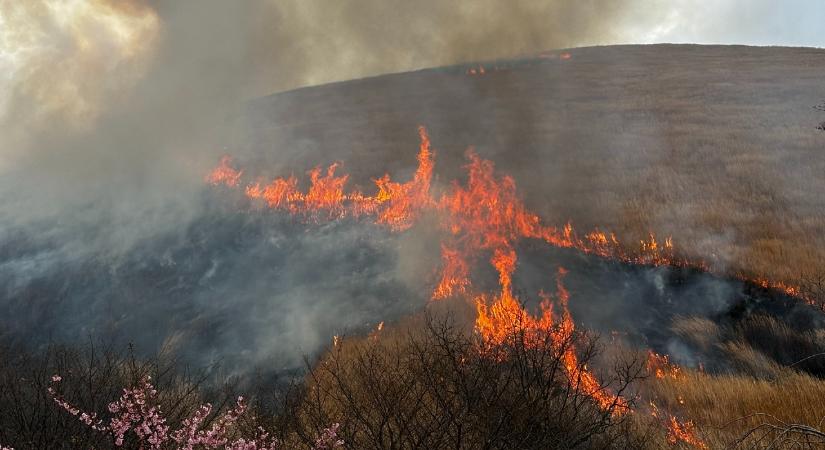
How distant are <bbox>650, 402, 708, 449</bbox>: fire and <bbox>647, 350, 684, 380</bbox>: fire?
4.94 ft

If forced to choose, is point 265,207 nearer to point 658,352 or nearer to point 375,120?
point 375,120

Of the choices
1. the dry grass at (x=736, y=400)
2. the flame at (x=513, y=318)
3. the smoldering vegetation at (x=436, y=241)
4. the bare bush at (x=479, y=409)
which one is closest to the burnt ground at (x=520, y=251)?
the smoldering vegetation at (x=436, y=241)

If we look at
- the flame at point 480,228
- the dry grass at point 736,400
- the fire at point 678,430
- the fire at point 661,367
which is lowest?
the fire at point 678,430

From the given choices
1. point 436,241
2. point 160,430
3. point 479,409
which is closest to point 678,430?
point 479,409

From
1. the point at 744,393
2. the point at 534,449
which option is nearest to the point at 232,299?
the point at 534,449

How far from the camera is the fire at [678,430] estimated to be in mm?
6631

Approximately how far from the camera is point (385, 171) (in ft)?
66.9

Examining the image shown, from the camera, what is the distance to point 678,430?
708cm

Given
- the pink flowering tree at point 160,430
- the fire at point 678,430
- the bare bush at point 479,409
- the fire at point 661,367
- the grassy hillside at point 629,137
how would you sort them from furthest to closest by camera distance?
the grassy hillside at point 629,137 < the fire at point 661,367 < the fire at point 678,430 < the bare bush at point 479,409 < the pink flowering tree at point 160,430

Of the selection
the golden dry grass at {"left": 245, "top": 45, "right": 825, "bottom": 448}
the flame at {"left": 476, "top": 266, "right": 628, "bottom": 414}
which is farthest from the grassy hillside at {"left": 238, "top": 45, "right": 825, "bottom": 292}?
the flame at {"left": 476, "top": 266, "right": 628, "bottom": 414}

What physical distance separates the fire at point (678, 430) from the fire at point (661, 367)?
A: 4.94 feet

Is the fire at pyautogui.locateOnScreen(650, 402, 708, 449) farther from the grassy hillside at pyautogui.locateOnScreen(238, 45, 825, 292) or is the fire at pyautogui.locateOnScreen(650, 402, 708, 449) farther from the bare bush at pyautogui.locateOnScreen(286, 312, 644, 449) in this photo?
the grassy hillside at pyautogui.locateOnScreen(238, 45, 825, 292)

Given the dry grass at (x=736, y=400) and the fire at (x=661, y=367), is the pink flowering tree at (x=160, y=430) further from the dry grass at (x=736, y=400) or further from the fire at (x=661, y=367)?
the fire at (x=661, y=367)

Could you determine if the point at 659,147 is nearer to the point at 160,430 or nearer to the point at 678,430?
the point at 678,430
